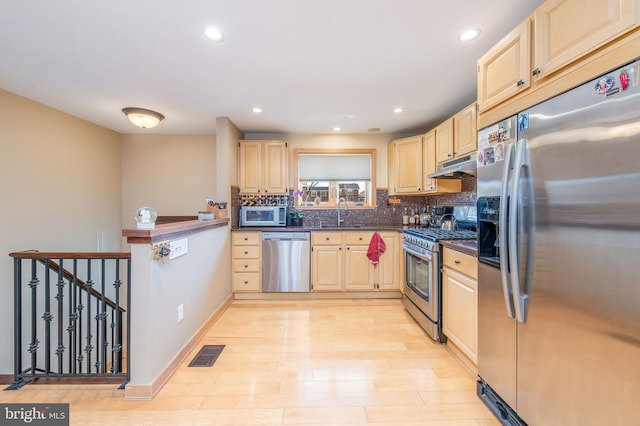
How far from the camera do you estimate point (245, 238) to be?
3.57m

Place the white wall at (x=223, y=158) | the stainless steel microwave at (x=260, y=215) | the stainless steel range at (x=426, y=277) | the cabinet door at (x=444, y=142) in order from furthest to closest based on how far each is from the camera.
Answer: the stainless steel microwave at (x=260, y=215), the white wall at (x=223, y=158), the cabinet door at (x=444, y=142), the stainless steel range at (x=426, y=277)

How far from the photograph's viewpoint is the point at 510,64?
1.46 meters

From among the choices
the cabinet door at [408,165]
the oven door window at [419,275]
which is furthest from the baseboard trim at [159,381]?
the cabinet door at [408,165]

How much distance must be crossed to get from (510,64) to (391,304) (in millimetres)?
2848

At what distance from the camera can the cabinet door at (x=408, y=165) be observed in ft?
11.9

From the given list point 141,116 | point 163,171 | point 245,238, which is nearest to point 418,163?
point 245,238

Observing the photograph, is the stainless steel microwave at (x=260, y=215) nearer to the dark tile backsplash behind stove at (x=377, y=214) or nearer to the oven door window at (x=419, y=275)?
the dark tile backsplash behind stove at (x=377, y=214)

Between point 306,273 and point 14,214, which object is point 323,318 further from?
point 14,214

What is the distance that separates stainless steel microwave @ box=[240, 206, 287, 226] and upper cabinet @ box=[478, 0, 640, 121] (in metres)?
2.84

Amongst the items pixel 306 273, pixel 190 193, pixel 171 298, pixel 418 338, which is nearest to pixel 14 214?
pixel 190 193

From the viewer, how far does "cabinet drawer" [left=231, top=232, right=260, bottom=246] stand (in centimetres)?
357

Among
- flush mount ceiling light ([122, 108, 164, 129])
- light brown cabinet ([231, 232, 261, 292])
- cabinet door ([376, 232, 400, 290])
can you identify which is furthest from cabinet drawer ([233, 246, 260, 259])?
flush mount ceiling light ([122, 108, 164, 129])

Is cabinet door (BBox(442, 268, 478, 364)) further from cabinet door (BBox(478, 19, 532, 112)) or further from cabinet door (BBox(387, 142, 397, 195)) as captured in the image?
cabinet door (BBox(387, 142, 397, 195))

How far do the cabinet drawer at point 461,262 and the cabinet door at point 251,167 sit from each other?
2711mm
